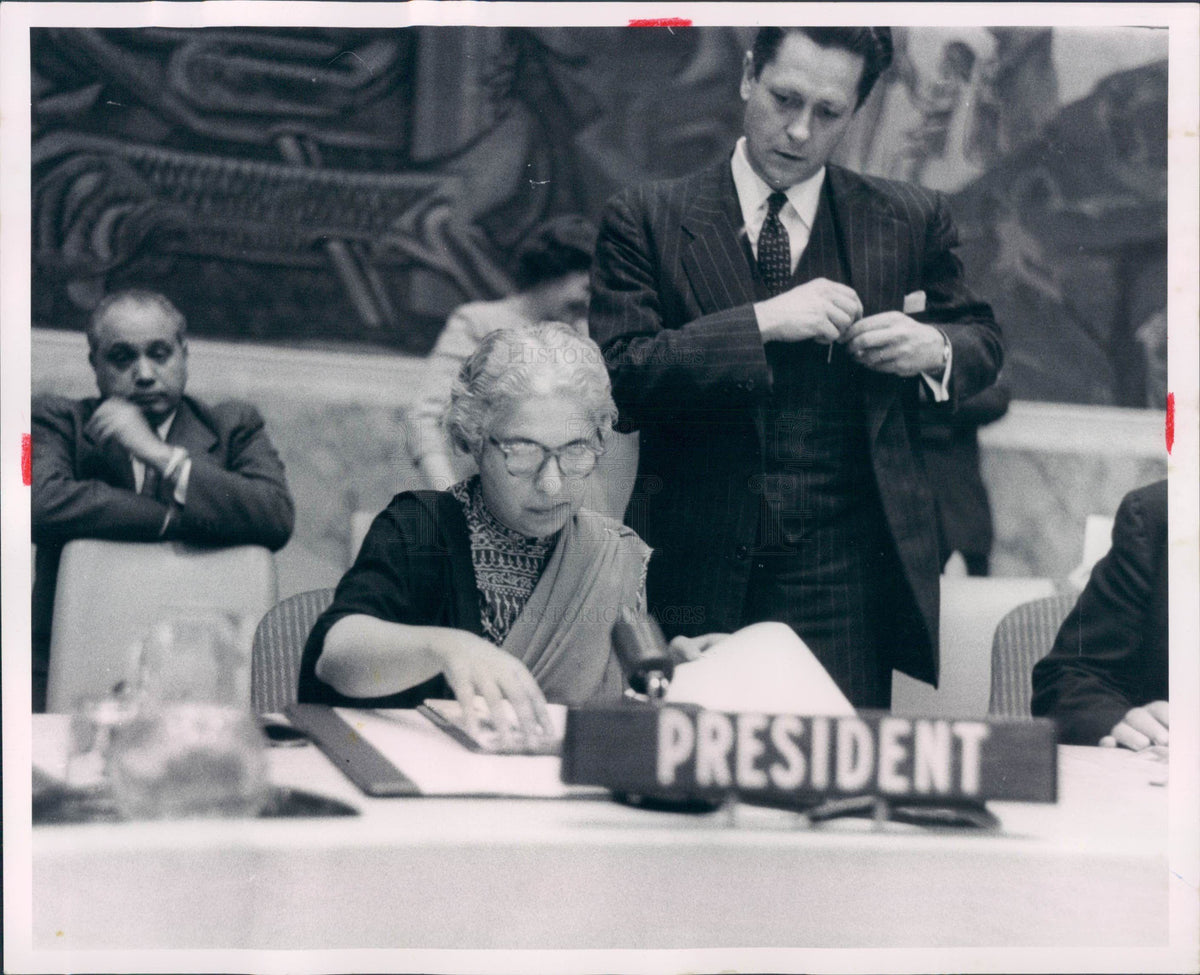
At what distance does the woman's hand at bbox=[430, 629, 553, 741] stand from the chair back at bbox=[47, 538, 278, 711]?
41 cm

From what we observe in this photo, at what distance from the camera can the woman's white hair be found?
2.65 m

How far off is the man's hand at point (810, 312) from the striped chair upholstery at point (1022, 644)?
0.73 m

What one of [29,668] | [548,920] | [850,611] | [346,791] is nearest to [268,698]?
[346,791]

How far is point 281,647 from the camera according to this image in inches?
105

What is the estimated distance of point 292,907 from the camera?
2623 millimetres

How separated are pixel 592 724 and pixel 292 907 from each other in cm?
76

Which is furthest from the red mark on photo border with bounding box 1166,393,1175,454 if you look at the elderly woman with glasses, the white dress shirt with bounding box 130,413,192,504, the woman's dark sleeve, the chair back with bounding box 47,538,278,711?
the white dress shirt with bounding box 130,413,192,504

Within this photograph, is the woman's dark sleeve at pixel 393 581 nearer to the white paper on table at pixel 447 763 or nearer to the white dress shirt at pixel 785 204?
the white paper on table at pixel 447 763

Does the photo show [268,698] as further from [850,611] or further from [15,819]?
[850,611]

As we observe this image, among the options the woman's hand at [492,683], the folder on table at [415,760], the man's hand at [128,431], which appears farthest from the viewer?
the man's hand at [128,431]

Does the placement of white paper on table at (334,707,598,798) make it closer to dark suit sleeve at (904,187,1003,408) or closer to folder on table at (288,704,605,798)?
folder on table at (288,704,605,798)

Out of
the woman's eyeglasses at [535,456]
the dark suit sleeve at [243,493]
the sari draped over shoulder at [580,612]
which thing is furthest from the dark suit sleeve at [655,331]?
the dark suit sleeve at [243,493]

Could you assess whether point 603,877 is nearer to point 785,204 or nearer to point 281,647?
point 281,647

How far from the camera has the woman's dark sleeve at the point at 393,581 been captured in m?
2.64
